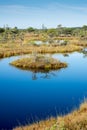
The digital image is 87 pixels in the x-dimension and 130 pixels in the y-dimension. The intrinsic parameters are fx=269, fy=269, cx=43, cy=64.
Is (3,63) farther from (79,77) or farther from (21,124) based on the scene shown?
(21,124)

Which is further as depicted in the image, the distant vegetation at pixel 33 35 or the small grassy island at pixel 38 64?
the distant vegetation at pixel 33 35

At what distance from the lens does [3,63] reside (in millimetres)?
32250

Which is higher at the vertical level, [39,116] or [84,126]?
[84,126]

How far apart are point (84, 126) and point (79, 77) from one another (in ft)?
49.5

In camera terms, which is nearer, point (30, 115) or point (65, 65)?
point (30, 115)

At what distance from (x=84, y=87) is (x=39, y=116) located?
7.44m

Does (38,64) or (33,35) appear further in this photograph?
(33,35)

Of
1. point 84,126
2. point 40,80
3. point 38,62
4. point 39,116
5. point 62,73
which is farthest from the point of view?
point 38,62

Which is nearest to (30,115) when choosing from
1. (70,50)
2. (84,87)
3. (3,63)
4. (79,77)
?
(84,87)

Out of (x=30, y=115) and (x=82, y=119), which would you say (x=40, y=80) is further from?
(x=82, y=119)

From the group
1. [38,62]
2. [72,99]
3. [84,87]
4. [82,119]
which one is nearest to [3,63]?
[38,62]

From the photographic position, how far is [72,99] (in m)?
17.0

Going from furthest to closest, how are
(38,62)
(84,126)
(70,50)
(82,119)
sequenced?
1. (70,50)
2. (38,62)
3. (82,119)
4. (84,126)

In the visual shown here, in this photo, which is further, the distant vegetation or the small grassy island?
the distant vegetation
